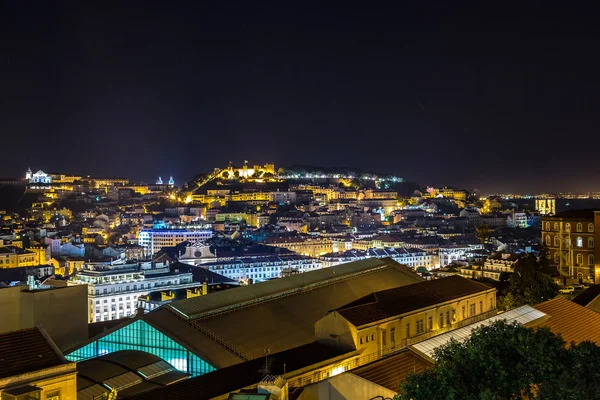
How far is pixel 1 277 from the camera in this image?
137ft

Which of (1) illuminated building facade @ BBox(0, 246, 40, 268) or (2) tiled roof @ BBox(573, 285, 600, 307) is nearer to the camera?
(2) tiled roof @ BBox(573, 285, 600, 307)

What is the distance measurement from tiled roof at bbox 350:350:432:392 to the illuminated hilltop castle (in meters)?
112

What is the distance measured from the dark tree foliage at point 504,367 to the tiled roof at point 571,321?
582 centimetres

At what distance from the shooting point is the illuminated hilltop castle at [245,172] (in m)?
122

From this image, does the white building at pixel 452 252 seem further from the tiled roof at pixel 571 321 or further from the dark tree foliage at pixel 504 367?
the dark tree foliage at pixel 504 367

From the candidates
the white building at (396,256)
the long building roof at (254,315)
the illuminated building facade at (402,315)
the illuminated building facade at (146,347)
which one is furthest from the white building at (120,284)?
the illuminated building facade at (402,315)

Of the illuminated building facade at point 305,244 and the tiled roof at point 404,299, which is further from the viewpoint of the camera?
the illuminated building facade at point 305,244

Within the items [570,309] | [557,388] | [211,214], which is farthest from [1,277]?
[211,214]

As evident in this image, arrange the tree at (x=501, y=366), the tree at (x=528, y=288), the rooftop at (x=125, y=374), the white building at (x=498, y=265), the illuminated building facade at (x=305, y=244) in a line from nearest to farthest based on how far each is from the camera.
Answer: the tree at (x=501, y=366), the rooftop at (x=125, y=374), the tree at (x=528, y=288), the white building at (x=498, y=265), the illuminated building facade at (x=305, y=244)

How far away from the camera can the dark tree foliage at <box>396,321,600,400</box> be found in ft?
23.4

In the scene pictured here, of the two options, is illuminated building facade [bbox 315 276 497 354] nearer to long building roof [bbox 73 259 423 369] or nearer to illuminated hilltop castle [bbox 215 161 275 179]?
long building roof [bbox 73 259 423 369]

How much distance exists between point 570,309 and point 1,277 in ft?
123

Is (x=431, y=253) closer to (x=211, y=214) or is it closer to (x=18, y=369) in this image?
(x=211, y=214)

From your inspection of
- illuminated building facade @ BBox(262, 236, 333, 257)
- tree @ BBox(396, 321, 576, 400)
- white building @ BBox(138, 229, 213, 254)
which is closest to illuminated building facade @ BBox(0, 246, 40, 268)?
white building @ BBox(138, 229, 213, 254)
